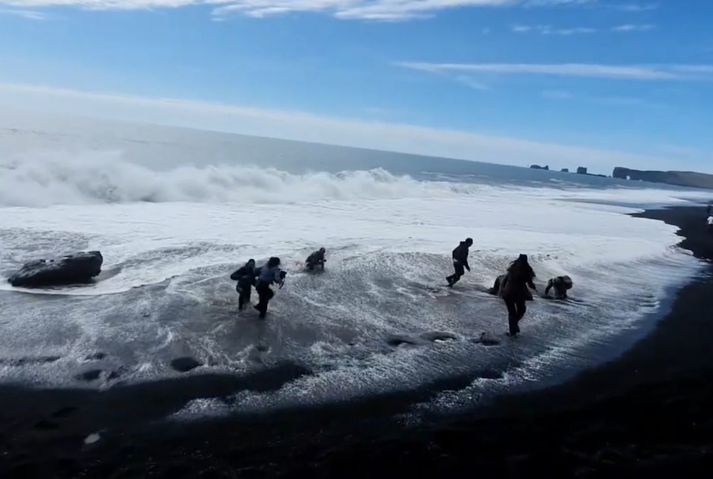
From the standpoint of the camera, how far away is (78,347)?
413 inches

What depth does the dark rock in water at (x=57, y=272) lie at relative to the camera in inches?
558

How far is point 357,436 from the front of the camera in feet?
25.7

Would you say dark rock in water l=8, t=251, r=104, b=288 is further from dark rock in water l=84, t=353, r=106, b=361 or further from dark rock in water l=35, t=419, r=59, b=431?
dark rock in water l=35, t=419, r=59, b=431

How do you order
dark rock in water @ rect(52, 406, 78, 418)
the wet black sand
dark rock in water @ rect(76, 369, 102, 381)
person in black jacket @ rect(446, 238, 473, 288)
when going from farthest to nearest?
person in black jacket @ rect(446, 238, 473, 288) → dark rock in water @ rect(76, 369, 102, 381) → dark rock in water @ rect(52, 406, 78, 418) → the wet black sand

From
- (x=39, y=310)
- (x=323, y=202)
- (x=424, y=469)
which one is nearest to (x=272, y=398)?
(x=424, y=469)

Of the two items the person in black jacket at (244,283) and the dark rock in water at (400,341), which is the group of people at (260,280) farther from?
the dark rock in water at (400,341)

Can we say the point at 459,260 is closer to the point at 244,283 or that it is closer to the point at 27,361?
the point at 244,283

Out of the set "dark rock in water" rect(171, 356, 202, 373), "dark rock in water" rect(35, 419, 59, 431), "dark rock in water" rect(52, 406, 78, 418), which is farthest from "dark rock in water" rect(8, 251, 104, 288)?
"dark rock in water" rect(35, 419, 59, 431)

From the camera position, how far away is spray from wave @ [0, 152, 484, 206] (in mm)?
33312

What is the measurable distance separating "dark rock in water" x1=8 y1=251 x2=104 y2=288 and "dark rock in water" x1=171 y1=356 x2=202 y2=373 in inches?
230

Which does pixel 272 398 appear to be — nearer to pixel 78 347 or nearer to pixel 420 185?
pixel 78 347

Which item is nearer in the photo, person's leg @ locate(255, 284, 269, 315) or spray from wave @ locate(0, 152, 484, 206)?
person's leg @ locate(255, 284, 269, 315)

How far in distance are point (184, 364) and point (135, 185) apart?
31336 millimetres

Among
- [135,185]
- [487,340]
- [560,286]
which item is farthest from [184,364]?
[135,185]
